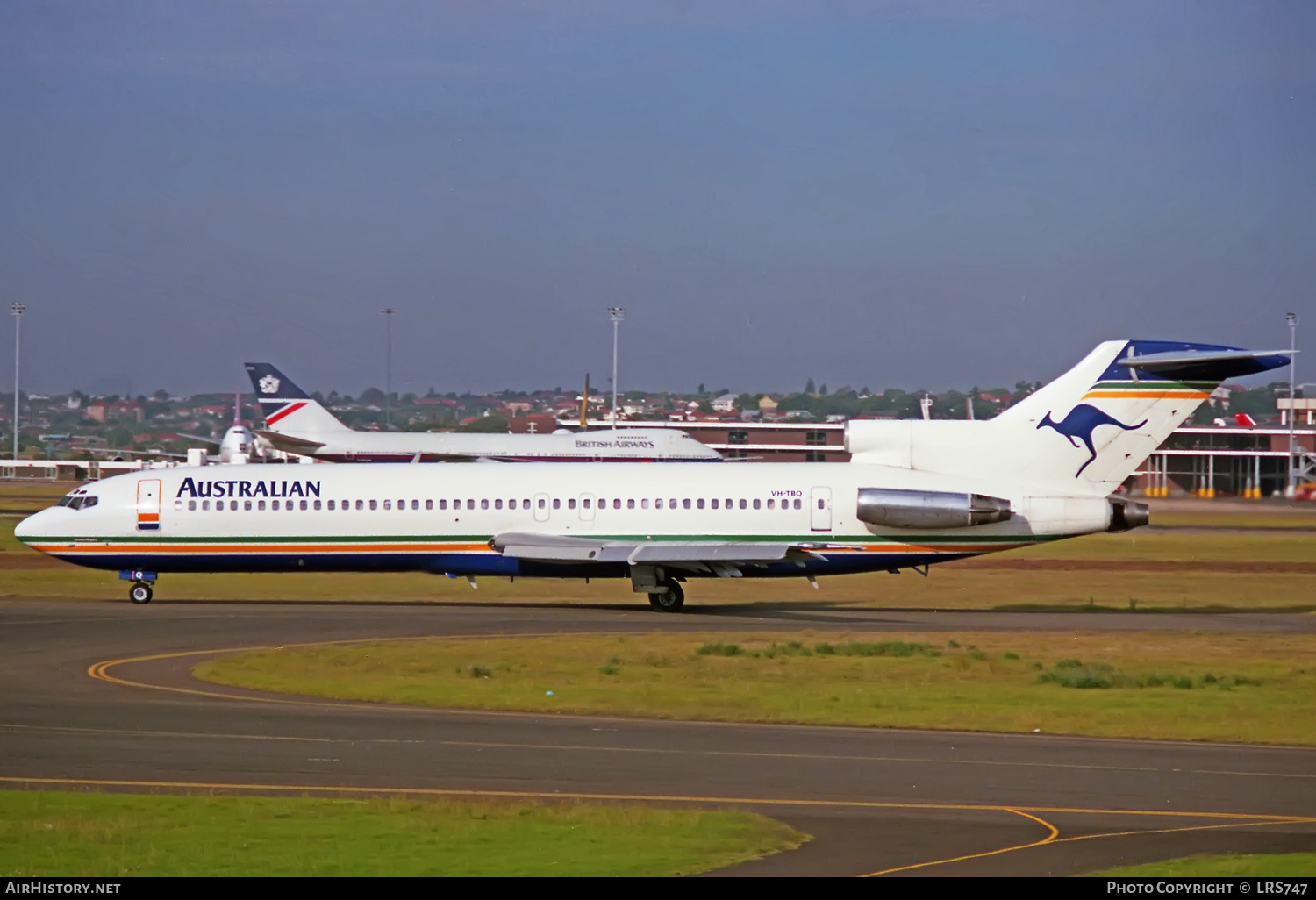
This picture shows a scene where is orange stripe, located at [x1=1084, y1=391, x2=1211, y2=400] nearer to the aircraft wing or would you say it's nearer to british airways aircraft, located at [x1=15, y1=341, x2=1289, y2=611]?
british airways aircraft, located at [x1=15, y1=341, x2=1289, y2=611]

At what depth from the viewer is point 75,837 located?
15039 millimetres

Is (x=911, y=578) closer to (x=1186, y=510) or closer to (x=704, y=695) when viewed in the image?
(x=704, y=695)

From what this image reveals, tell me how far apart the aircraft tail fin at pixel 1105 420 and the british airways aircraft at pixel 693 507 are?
0.14ft

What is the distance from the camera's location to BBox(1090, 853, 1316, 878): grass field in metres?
13.5

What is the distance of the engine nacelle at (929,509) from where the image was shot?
38.3m

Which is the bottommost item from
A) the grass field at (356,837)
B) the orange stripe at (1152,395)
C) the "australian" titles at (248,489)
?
the grass field at (356,837)

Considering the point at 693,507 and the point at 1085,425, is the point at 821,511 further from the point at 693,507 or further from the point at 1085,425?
the point at 1085,425

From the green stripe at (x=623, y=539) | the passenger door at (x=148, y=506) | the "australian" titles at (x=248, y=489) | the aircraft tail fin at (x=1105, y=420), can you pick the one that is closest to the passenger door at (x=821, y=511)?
the green stripe at (x=623, y=539)

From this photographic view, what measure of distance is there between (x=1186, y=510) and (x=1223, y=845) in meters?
69.7

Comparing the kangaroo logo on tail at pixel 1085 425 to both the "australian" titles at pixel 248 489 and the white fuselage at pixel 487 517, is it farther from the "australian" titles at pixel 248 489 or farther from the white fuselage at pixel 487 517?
the "australian" titles at pixel 248 489

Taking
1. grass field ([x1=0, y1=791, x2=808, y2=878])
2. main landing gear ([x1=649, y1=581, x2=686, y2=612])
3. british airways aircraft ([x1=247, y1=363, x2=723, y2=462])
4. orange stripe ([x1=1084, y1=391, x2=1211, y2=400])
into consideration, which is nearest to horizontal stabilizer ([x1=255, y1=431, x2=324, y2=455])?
british airways aircraft ([x1=247, y1=363, x2=723, y2=462])

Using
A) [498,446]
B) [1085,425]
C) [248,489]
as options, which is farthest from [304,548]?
[498,446]

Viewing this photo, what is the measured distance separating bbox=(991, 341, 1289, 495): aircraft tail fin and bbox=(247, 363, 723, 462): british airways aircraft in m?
61.2
